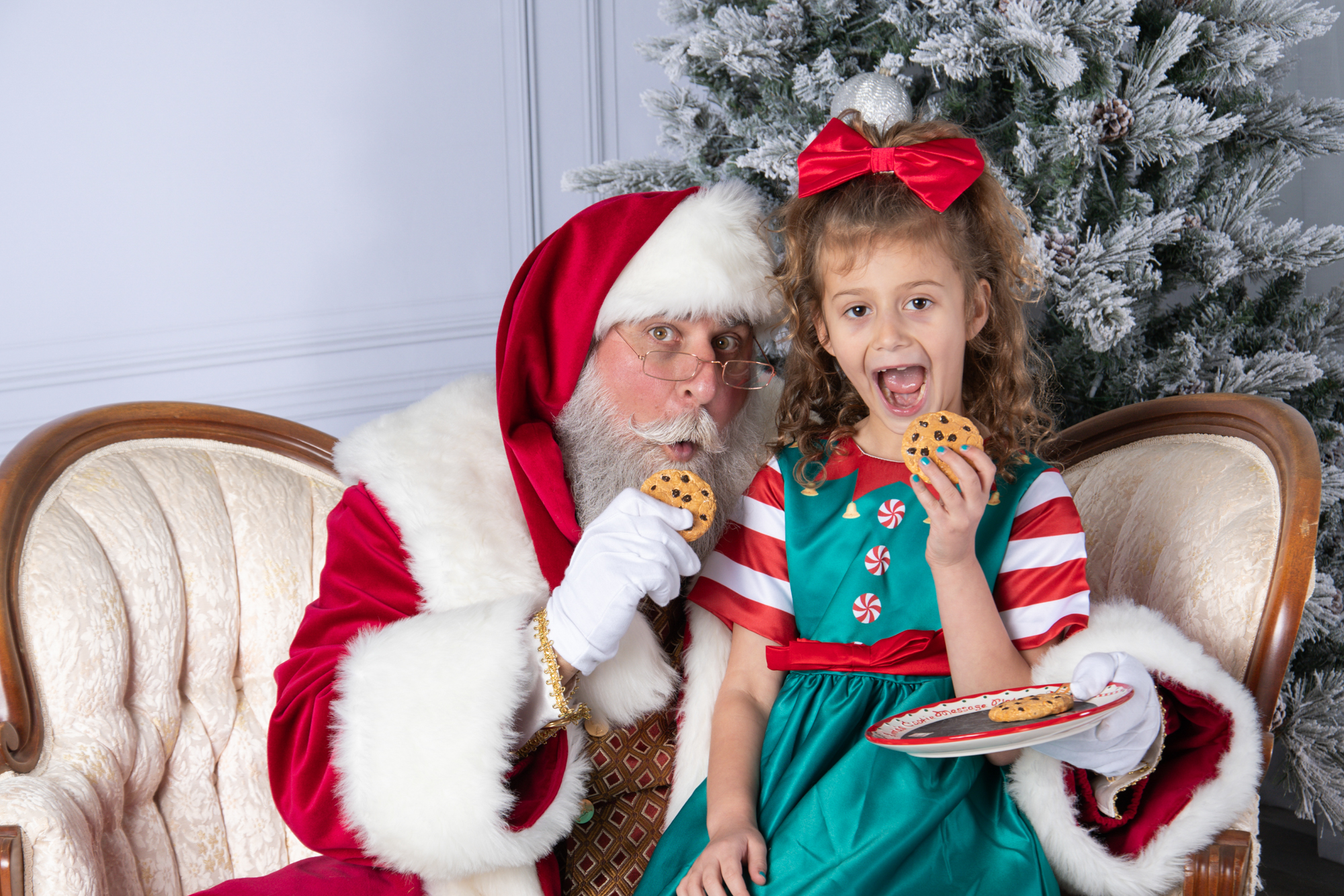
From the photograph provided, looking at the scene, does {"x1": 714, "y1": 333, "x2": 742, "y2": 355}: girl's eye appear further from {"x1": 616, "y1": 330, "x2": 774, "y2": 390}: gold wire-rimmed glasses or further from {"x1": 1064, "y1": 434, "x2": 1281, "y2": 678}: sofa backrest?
{"x1": 1064, "y1": 434, "x2": 1281, "y2": 678}: sofa backrest

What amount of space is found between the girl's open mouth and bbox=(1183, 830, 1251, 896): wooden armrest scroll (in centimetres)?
76

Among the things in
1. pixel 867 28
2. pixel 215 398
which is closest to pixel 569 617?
pixel 867 28

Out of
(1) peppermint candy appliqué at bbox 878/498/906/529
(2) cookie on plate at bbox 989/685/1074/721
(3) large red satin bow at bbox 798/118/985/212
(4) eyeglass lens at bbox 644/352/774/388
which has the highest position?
(3) large red satin bow at bbox 798/118/985/212

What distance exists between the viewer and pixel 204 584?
208 cm

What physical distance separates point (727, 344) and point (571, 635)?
64 cm

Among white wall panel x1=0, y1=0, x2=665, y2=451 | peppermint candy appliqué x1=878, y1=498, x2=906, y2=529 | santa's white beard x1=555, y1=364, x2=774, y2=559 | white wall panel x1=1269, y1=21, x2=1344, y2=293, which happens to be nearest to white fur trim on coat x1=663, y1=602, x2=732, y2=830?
santa's white beard x1=555, y1=364, x2=774, y2=559

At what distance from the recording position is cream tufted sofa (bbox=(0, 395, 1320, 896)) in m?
1.63

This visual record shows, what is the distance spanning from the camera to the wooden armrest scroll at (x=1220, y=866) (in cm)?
137

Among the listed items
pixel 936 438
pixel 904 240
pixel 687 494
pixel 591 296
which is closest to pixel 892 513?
pixel 936 438

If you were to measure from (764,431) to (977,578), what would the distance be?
0.67 metres

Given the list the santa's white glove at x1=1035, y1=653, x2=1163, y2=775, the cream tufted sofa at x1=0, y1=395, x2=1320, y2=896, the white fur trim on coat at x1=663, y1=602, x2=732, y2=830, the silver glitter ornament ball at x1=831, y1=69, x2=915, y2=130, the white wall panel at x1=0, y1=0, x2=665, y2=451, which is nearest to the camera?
the santa's white glove at x1=1035, y1=653, x2=1163, y2=775

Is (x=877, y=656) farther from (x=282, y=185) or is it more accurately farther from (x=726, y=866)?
(x=282, y=185)

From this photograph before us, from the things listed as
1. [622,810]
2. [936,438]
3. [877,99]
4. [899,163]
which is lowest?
[622,810]

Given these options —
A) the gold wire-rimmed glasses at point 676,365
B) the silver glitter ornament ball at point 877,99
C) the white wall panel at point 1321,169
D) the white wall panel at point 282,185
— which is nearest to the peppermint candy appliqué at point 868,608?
the gold wire-rimmed glasses at point 676,365
